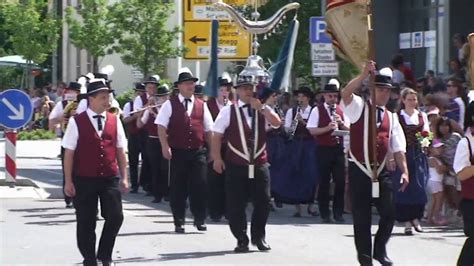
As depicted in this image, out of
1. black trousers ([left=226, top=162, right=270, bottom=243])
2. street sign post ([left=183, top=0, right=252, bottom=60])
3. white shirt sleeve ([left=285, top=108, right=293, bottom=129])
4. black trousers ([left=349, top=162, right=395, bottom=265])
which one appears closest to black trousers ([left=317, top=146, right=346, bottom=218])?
white shirt sleeve ([left=285, top=108, right=293, bottom=129])

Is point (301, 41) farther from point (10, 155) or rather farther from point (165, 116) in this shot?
point (165, 116)

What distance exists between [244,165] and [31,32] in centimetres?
4339

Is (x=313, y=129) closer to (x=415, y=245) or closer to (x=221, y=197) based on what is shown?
(x=221, y=197)

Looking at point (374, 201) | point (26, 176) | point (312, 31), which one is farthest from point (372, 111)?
point (26, 176)

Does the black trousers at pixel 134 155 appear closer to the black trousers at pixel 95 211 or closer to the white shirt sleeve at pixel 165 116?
the white shirt sleeve at pixel 165 116

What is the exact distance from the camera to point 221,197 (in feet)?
56.0

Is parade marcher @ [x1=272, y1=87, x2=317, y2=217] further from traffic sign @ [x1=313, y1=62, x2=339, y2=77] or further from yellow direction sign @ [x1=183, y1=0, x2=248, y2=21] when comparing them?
yellow direction sign @ [x1=183, y1=0, x2=248, y2=21]

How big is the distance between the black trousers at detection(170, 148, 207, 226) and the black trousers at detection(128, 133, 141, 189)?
21.3ft

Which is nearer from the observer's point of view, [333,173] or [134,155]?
[333,173]

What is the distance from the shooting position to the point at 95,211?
464 inches

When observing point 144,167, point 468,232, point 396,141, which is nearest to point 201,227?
point 396,141

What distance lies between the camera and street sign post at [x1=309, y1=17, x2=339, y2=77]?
71.6 ft

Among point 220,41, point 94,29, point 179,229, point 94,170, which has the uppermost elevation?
point 94,29

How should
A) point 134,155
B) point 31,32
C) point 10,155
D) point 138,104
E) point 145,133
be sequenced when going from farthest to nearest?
1. point 31,32
2. point 134,155
3. point 145,133
4. point 138,104
5. point 10,155
